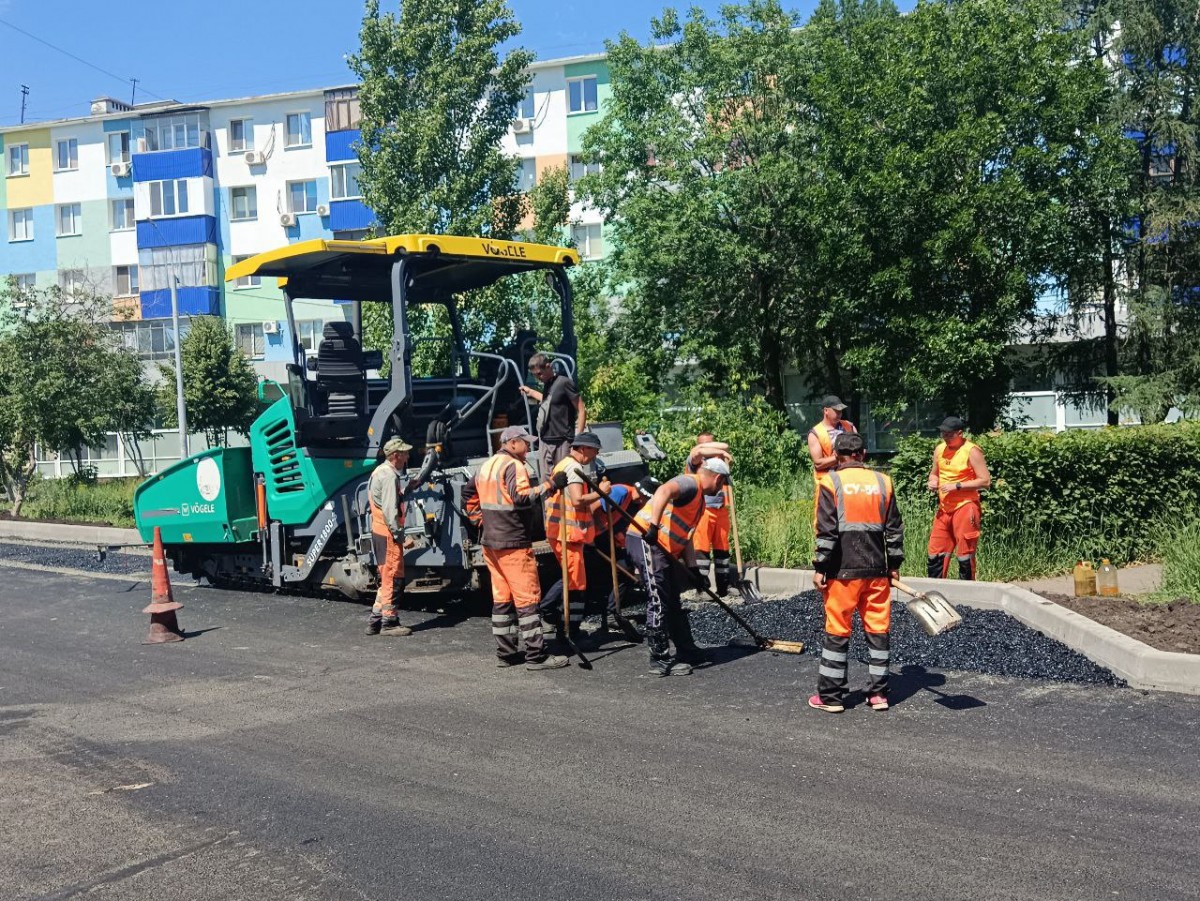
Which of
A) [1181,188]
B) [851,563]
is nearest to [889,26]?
[1181,188]

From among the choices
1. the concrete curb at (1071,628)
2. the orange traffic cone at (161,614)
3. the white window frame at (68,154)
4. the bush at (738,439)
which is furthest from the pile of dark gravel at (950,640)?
the white window frame at (68,154)

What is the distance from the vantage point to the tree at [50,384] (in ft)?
77.6

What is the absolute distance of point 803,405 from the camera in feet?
107

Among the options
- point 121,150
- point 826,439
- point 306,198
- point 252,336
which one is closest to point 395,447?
point 826,439

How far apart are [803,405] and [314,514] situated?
23685mm

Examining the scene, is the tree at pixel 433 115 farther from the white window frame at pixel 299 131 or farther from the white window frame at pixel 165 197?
the white window frame at pixel 165 197

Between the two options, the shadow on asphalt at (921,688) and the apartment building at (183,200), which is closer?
the shadow on asphalt at (921,688)

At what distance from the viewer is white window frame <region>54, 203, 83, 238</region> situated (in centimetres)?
4453

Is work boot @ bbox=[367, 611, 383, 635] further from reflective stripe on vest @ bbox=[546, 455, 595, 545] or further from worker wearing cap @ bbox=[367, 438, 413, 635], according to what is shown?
reflective stripe on vest @ bbox=[546, 455, 595, 545]

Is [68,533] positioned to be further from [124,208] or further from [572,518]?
[124,208]

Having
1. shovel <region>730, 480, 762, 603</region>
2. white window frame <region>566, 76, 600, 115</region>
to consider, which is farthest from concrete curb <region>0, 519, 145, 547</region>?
white window frame <region>566, 76, 600, 115</region>

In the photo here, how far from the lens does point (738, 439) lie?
14992mm

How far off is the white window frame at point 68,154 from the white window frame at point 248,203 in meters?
7.01

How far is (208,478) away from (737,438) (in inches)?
261
